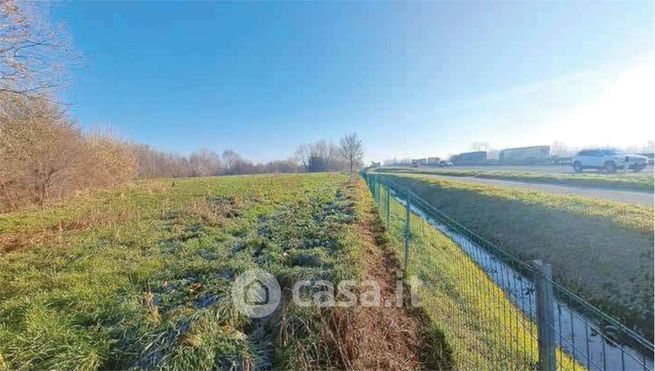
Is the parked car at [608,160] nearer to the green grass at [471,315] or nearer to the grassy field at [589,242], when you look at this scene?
the grassy field at [589,242]

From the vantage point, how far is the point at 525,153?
6475 centimetres

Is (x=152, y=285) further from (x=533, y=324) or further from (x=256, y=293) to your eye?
(x=533, y=324)

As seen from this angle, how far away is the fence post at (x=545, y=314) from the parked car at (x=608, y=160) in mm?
30687

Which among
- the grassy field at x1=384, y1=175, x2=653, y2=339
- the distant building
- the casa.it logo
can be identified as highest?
the distant building

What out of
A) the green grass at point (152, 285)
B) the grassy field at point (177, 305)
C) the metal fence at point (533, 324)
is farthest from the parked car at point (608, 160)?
the grassy field at point (177, 305)

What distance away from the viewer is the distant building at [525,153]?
202ft

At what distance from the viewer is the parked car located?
→ 23.2 meters

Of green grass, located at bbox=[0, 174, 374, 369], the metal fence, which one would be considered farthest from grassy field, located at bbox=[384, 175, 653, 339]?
green grass, located at bbox=[0, 174, 374, 369]

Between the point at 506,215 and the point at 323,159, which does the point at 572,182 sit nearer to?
the point at 506,215

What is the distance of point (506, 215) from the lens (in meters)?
11.8

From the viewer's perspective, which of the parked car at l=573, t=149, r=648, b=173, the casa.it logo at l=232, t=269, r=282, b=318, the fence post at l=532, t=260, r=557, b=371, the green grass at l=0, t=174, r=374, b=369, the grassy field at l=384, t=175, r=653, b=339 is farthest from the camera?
the parked car at l=573, t=149, r=648, b=173

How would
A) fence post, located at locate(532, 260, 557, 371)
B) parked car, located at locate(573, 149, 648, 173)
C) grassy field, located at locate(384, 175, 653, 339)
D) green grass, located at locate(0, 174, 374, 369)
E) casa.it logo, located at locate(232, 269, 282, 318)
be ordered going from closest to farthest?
fence post, located at locate(532, 260, 557, 371), green grass, located at locate(0, 174, 374, 369), casa.it logo, located at locate(232, 269, 282, 318), grassy field, located at locate(384, 175, 653, 339), parked car, located at locate(573, 149, 648, 173)

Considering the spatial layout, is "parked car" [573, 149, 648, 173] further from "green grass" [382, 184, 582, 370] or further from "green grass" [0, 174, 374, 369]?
"green grass" [0, 174, 374, 369]

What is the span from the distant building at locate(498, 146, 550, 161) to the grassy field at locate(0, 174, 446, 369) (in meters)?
66.5
